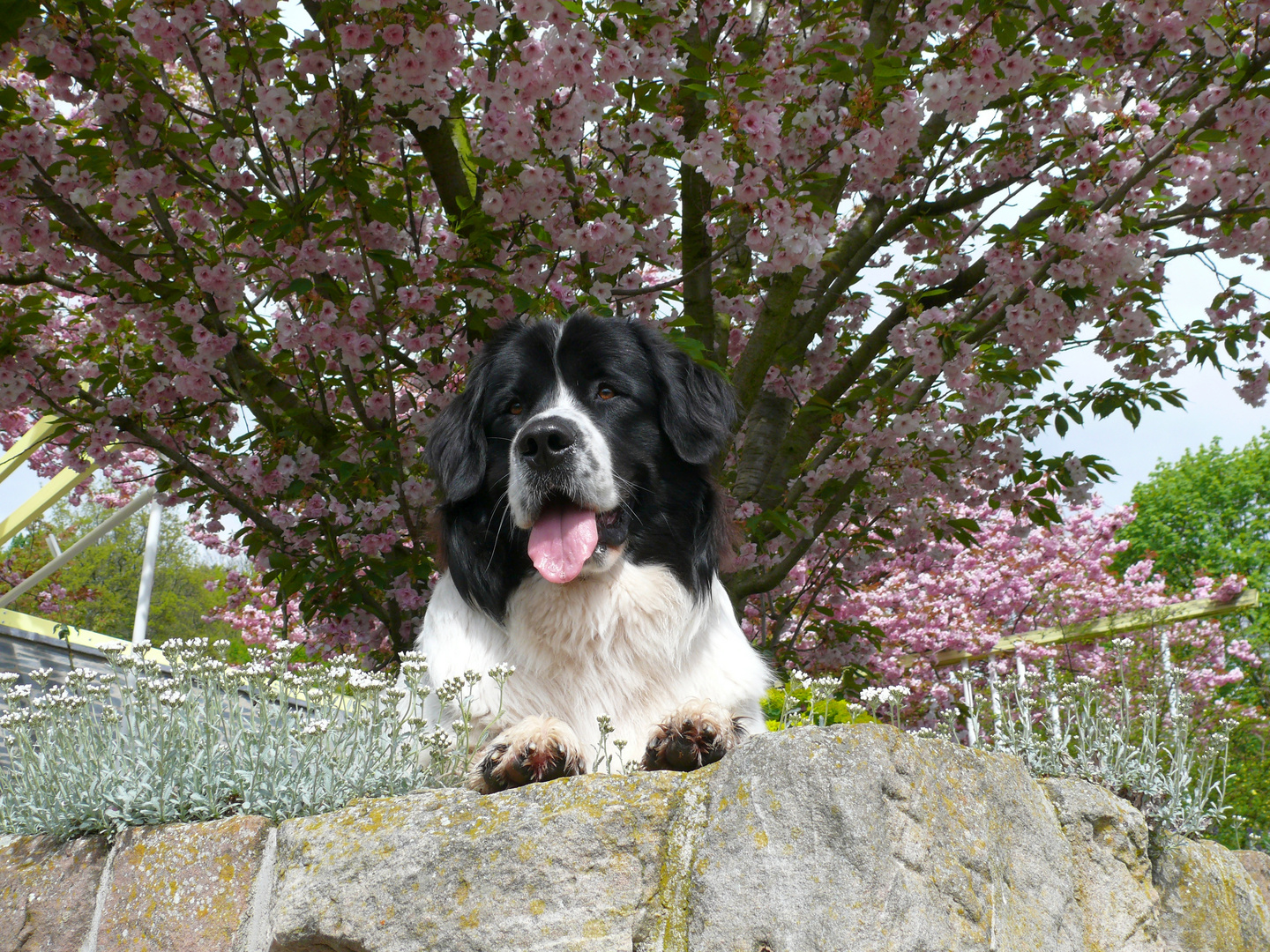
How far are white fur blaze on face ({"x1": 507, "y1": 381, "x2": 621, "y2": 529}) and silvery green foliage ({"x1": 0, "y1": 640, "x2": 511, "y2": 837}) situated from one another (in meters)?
0.47

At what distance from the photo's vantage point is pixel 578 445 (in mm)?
2529

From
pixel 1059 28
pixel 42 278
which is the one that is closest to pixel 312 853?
pixel 42 278

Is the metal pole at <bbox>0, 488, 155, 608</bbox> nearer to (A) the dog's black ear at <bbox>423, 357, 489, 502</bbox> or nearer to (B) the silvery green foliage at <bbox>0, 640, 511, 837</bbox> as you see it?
(B) the silvery green foliage at <bbox>0, 640, 511, 837</bbox>

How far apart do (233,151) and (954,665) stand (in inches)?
403

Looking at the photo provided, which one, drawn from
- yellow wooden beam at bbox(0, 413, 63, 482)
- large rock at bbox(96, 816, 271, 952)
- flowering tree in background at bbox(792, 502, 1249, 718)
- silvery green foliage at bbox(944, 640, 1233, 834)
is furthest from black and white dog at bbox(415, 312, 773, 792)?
flowering tree in background at bbox(792, 502, 1249, 718)

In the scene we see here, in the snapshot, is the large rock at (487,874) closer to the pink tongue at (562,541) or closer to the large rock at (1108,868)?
the pink tongue at (562,541)

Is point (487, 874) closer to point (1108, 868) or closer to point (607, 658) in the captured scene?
point (607, 658)

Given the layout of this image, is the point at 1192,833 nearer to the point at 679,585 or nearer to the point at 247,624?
the point at 679,585

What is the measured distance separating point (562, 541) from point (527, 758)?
62 centimetres

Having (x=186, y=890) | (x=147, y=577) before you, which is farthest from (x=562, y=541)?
(x=147, y=577)

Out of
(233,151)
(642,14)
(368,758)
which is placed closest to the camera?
(368,758)

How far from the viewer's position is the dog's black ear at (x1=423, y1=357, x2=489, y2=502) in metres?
2.79

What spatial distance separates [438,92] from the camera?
12.5ft

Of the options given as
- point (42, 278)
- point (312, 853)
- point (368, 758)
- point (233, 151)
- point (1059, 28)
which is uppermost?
point (1059, 28)
